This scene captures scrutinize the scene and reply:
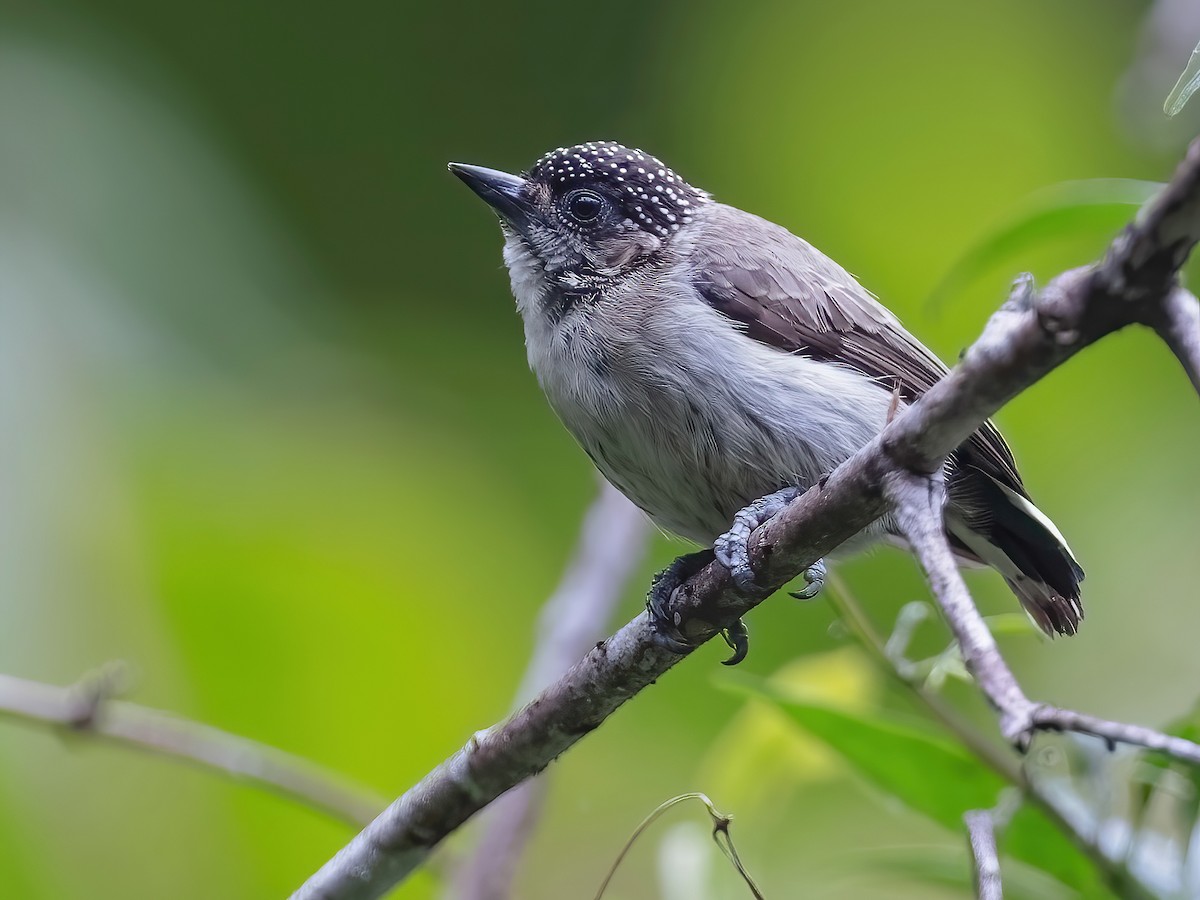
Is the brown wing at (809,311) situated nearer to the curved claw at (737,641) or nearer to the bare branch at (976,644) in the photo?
the curved claw at (737,641)

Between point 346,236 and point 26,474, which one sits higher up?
point 346,236

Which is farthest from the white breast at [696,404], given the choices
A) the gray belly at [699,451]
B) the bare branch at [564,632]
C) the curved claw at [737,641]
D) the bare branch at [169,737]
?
the bare branch at [169,737]

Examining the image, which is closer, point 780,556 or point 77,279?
point 780,556

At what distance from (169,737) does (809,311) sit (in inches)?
73.1

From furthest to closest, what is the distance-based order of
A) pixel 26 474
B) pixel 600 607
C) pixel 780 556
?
pixel 26 474, pixel 600 607, pixel 780 556

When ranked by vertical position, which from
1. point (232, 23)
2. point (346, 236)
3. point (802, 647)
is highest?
point (232, 23)

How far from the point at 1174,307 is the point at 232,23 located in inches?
253

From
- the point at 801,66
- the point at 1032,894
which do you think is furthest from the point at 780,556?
the point at 801,66

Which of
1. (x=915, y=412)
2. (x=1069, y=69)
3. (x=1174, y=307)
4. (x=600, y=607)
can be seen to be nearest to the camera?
(x=1174, y=307)

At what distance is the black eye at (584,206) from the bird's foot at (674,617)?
0.89 meters

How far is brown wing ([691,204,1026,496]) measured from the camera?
9.11ft

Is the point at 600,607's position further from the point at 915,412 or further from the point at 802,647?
the point at 915,412

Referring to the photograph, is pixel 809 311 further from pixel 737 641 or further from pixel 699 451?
pixel 737 641

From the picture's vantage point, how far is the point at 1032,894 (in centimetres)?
Result: 241
